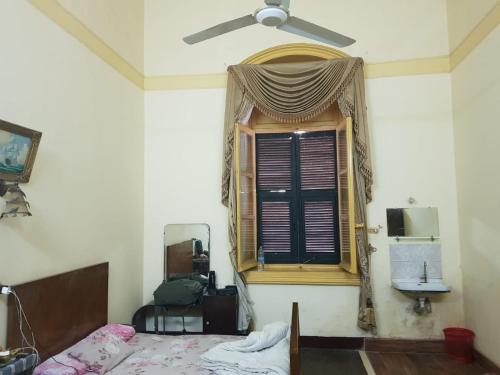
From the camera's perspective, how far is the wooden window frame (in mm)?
3451

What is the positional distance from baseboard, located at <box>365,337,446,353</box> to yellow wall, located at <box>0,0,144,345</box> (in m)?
2.43

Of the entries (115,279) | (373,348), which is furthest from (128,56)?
(373,348)

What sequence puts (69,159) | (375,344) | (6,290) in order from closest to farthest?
1. (6,290)
2. (69,159)
3. (375,344)

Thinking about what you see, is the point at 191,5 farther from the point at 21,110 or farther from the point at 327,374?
the point at 327,374

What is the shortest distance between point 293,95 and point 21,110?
239cm

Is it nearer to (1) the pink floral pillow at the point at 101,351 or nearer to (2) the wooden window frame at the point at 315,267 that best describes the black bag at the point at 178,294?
(2) the wooden window frame at the point at 315,267

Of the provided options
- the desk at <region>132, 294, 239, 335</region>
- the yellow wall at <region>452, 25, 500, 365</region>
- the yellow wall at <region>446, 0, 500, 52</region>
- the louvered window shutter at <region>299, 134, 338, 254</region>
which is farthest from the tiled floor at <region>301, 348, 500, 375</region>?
the yellow wall at <region>446, 0, 500, 52</region>

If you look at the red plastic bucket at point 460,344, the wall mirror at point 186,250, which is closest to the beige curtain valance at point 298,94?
the wall mirror at point 186,250

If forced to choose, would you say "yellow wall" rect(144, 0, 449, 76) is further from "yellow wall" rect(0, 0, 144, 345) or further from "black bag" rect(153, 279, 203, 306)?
"black bag" rect(153, 279, 203, 306)

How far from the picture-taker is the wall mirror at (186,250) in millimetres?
3797

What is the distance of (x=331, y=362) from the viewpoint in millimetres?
3275

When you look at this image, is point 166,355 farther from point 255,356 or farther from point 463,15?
point 463,15

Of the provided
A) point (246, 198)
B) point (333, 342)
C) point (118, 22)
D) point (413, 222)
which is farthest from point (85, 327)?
point (413, 222)

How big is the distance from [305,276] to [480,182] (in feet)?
5.99
